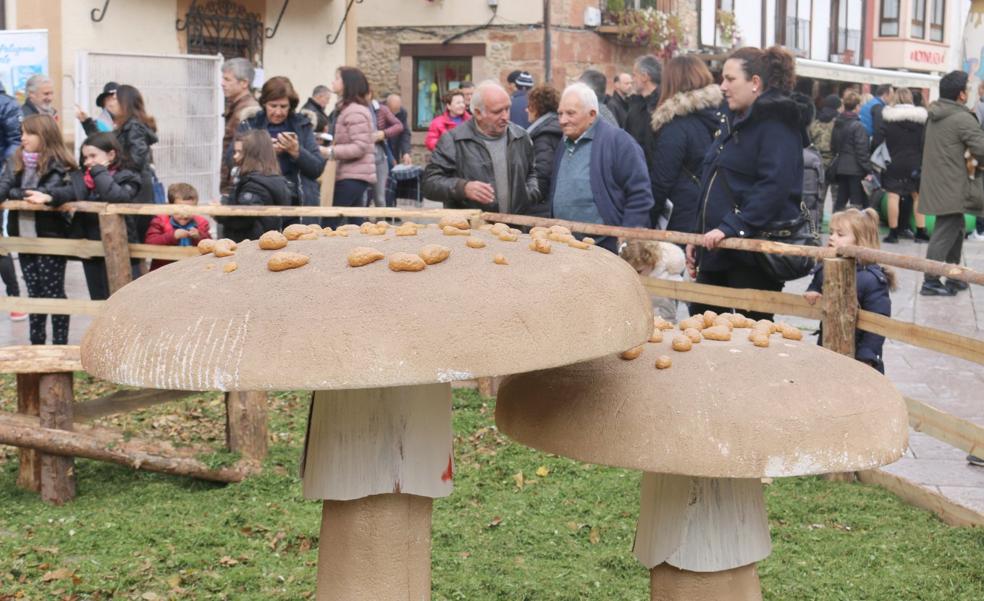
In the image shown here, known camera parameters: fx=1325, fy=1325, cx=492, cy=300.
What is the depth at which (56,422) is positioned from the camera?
629cm

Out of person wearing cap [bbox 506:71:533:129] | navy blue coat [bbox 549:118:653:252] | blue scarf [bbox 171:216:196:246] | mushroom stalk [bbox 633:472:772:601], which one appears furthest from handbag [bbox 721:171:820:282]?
person wearing cap [bbox 506:71:533:129]

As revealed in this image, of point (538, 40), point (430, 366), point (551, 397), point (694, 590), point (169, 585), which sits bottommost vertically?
point (169, 585)

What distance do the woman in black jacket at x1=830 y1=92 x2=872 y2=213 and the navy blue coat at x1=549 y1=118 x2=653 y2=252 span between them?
1028 centimetres

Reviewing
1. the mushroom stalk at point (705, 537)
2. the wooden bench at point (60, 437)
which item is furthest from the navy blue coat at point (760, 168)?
the mushroom stalk at point (705, 537)

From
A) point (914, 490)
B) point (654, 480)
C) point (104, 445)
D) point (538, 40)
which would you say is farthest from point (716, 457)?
Answer: point (538, 40)

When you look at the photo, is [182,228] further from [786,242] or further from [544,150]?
[786,242]

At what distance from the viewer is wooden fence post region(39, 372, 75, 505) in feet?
20.5

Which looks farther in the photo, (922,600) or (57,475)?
(57,475)

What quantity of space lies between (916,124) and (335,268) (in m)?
14.0

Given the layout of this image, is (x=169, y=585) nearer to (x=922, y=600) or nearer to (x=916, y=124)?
(x=922, y=600)

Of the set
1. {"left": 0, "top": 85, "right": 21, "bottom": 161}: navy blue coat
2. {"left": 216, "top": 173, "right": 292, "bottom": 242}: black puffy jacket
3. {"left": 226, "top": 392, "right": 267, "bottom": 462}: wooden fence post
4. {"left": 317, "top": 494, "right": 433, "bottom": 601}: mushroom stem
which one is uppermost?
{"left": 0, "top": 85, "right": 21, "bottom": 161}: navy blue coat

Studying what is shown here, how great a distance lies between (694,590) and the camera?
3576mm

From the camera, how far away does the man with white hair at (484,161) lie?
810 cm

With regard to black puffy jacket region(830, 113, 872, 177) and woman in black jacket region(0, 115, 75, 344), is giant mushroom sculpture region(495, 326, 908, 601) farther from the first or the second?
black puffy jacket region(830, 113, 872, 177)
